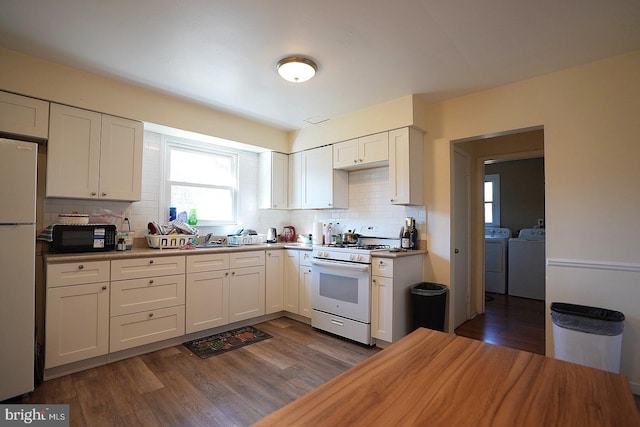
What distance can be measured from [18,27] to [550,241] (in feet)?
14.4

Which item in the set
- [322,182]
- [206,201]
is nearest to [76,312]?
[206,201]

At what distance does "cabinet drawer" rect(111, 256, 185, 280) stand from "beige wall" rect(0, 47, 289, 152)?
1410 mm

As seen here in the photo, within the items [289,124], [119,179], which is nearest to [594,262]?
[289,124]

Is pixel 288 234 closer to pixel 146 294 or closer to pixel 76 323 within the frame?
pixel 146 294

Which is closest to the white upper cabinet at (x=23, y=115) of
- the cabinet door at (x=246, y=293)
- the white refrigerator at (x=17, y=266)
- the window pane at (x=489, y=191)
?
the white refrigerator at (x=17, y=266)

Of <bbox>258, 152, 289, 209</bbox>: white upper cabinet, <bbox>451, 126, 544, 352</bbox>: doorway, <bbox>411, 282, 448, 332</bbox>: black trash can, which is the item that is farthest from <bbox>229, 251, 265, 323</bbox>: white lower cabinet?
<bbox>451, 126, 544, 352</bbox>: doorway

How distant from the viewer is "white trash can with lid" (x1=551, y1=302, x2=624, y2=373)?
2172mm

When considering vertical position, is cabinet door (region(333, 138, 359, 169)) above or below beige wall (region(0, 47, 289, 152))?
below

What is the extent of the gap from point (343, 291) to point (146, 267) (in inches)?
75.8

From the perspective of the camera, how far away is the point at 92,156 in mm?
2836

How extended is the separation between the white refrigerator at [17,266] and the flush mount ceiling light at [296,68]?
6.23ft

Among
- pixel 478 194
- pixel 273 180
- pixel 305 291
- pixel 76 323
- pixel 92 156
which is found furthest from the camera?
pixel 273 180

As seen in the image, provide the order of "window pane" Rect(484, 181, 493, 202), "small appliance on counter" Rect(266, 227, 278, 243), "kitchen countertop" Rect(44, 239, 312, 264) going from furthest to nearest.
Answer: "window pane" Rect(484, 181, 493, 202) < "small appliance on counter" Rect(266, 227, 278, 243) < "kitchen countertop" Rect(44, 239, 312, 264)

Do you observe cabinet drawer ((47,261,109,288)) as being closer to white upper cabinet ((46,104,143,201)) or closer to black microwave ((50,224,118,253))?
black microwave ((50,224,118,253))
